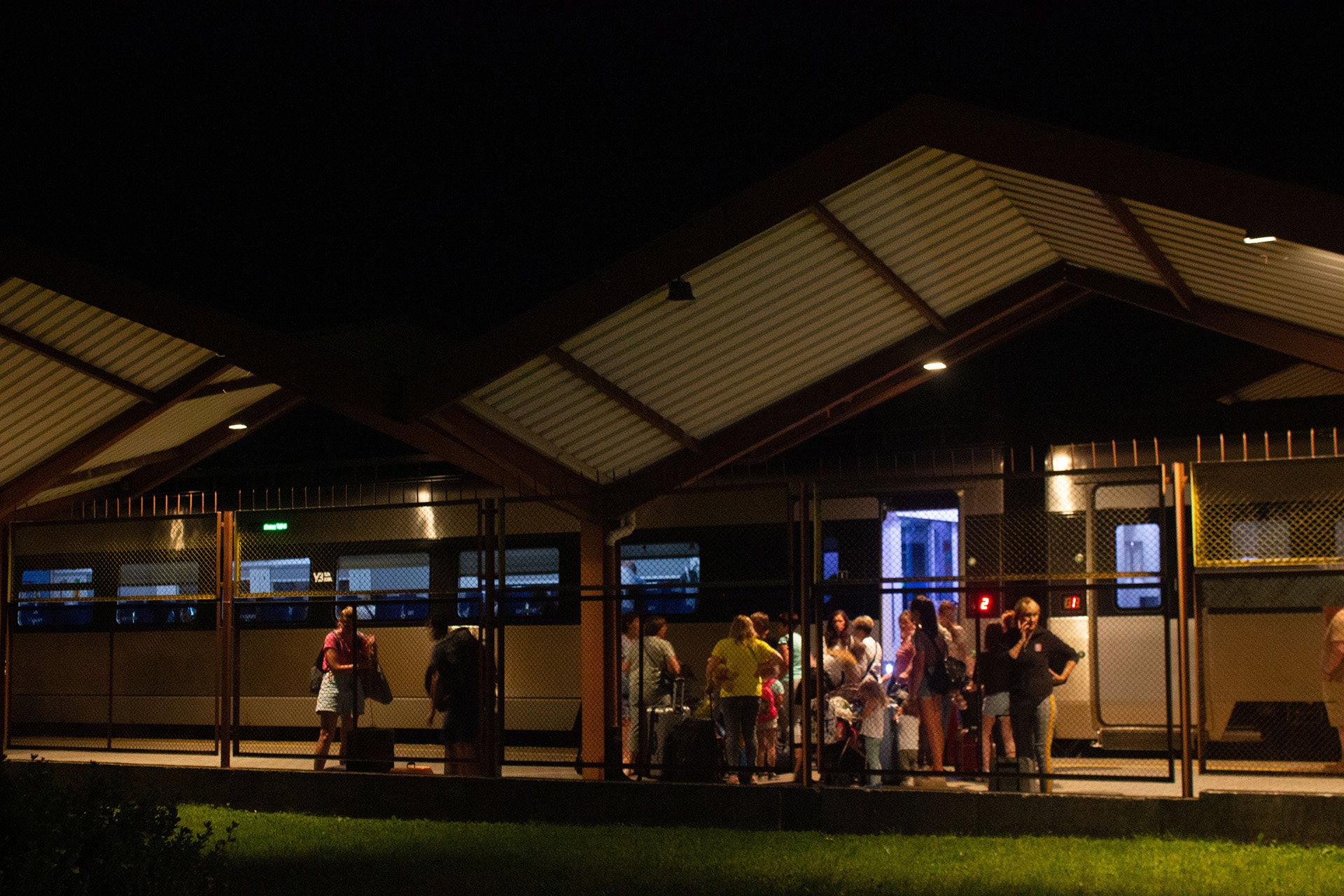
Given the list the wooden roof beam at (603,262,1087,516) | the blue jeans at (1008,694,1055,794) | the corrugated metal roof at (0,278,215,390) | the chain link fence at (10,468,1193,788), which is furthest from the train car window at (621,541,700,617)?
the corrugated metal roof at (0,278,215,390)

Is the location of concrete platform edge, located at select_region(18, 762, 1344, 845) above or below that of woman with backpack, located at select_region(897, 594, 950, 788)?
below

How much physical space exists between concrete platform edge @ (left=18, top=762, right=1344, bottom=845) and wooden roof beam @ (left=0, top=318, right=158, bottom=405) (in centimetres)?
386

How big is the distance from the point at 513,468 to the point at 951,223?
4579mm

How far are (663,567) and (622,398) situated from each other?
9.57 ft

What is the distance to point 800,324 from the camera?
40.0 ft

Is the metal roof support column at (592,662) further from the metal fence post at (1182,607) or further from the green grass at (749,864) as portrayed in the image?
the metal fence post at (1182,607)

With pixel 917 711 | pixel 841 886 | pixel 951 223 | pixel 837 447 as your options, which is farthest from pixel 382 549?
pixel 841 886

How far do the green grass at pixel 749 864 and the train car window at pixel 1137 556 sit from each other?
12.2 ft

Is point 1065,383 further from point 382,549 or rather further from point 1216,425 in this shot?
point 382,549

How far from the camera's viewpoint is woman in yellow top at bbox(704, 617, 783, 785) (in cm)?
1232

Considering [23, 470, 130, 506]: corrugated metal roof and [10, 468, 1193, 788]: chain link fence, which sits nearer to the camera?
[10, 468, 1193, 788]: chain link fence

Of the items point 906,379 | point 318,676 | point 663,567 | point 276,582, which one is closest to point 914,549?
point 906,379

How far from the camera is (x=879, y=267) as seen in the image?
11633 millimetres

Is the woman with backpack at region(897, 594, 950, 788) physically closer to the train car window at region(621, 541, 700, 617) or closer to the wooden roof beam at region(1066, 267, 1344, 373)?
the train car window at region(621, 541, 700, 617)
